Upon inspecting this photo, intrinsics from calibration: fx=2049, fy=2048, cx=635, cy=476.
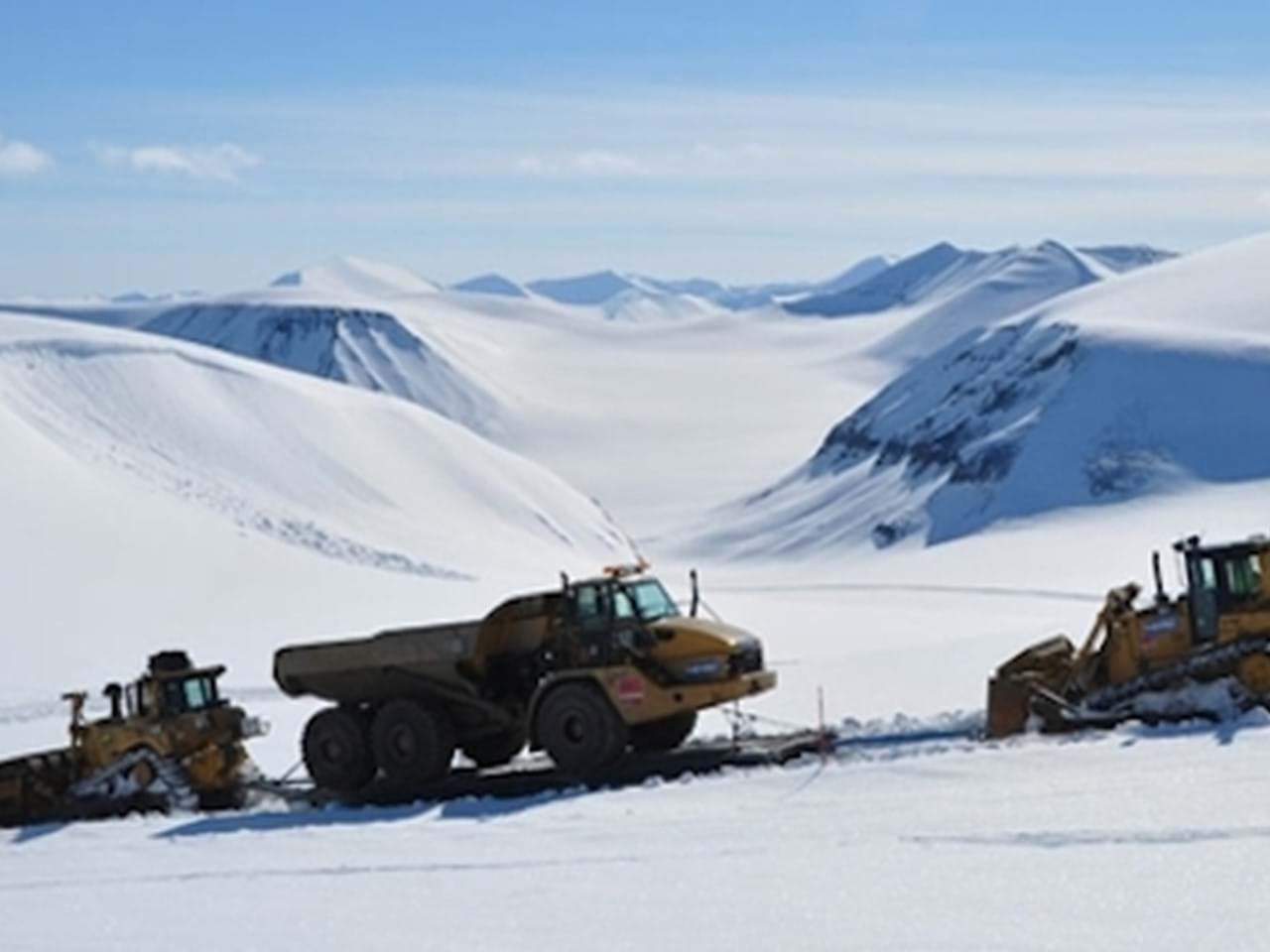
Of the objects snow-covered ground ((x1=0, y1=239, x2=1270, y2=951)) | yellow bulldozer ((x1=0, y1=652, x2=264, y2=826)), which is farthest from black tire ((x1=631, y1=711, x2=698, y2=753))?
yellow bulldozer ((x1=0, y1=652, x2=264, y2=826))

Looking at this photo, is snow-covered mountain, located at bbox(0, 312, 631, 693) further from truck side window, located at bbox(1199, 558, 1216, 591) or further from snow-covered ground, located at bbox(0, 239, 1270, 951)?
truck side window, located at bbox(1199, 558, 1216, 591)

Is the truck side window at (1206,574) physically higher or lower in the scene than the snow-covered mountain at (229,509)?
lower

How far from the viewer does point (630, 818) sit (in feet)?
60.3

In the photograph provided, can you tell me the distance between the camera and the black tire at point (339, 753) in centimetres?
2225

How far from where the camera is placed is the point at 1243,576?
20797mm

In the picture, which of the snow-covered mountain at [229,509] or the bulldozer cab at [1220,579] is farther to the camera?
the snow-covered mountain at [229,509]

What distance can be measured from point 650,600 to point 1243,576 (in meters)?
6.06

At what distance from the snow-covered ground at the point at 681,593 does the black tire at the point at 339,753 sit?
933mm

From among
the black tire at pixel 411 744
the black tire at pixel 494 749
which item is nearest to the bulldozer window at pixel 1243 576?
the black tire at pixel 494 749

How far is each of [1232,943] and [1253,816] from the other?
12.3 feet

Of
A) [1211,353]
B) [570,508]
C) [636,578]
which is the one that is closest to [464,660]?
[636,578]

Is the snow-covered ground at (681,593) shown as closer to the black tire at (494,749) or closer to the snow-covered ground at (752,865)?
the snow-covered ground at (752,865)

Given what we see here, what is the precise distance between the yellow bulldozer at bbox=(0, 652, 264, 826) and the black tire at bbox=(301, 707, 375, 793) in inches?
54.5

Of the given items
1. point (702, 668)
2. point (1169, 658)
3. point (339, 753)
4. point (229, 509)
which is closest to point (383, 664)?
point (339, 753)
